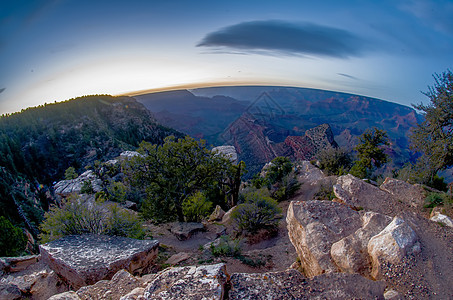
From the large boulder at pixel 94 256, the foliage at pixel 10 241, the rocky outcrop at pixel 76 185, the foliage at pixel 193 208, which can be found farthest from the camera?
the rocky outcrop at pixel 76 185

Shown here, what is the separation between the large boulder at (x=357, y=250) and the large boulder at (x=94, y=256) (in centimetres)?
560

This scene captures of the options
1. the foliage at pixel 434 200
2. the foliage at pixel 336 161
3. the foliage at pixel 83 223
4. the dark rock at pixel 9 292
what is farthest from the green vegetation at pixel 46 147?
the foliage at pixel 434 200

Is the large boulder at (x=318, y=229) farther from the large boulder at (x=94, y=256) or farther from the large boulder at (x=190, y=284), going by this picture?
the large boulder at (x=94, y=256)

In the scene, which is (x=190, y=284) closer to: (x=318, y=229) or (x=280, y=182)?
(x=318, y=229)

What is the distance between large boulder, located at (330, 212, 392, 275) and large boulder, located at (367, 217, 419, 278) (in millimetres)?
176

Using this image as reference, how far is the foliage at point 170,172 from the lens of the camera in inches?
535

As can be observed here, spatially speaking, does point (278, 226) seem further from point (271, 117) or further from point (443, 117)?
point (271, 117)

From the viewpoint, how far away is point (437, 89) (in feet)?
40.1

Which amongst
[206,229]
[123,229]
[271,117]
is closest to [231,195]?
[206,229]

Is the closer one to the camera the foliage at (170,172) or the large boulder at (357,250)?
the large boulder at (357,250)

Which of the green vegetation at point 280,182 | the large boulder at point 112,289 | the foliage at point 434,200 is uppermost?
the foliage at point 434,200

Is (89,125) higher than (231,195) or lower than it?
higher

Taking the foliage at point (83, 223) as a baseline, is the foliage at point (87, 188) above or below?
below

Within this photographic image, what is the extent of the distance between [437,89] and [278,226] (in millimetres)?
11595
